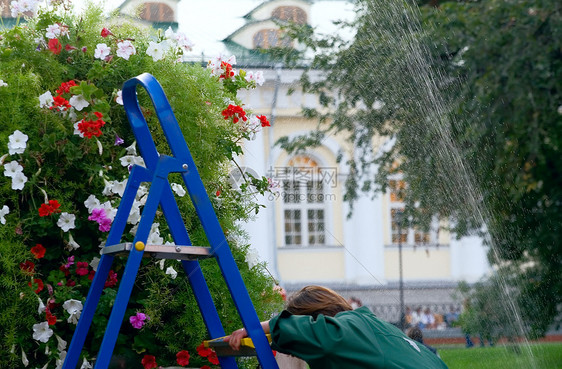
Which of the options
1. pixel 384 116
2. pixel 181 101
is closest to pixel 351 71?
pixel 384 116

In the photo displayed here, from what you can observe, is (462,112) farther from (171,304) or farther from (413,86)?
(171,304)

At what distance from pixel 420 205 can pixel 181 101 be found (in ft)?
19.9

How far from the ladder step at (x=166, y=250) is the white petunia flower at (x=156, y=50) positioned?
881mm

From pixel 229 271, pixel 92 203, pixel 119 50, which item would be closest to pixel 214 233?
pixel 229 271

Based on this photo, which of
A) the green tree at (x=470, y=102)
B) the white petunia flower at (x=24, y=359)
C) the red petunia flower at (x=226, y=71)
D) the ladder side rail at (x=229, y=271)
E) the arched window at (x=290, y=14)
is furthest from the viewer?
the green tree at (x=470, y=102)

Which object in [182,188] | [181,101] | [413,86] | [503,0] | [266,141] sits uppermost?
[503,0]

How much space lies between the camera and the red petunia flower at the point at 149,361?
2367mm

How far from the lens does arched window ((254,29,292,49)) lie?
6156 mm

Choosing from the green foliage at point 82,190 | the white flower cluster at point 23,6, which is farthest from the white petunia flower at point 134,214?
the white flower cluster at point 23,6

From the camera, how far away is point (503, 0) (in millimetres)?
7383

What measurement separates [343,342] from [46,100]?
3.96 feet

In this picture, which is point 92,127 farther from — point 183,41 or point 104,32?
point 183,41

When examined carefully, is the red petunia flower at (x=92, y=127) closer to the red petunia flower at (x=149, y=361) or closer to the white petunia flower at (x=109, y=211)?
the white petunia flower at (x=109, y=211)

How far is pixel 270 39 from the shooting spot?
632 cm
